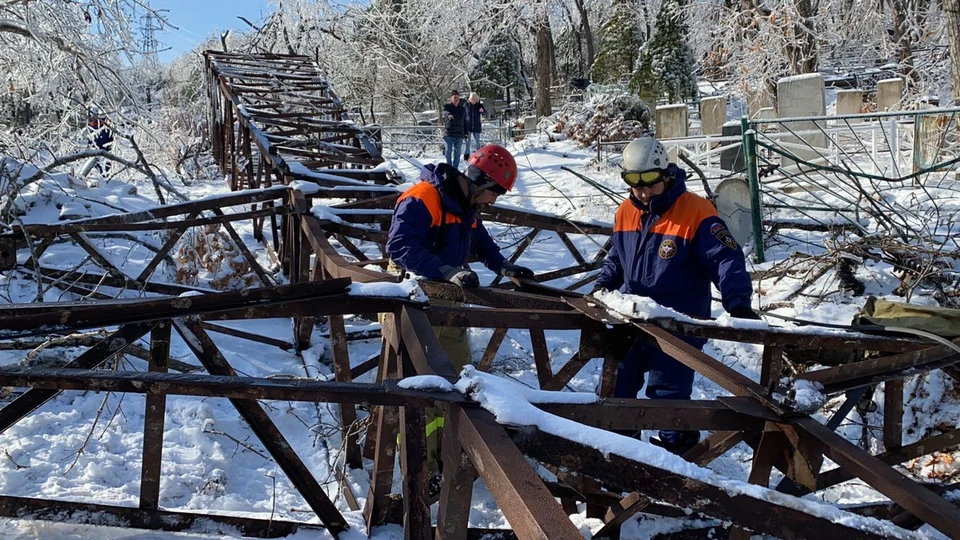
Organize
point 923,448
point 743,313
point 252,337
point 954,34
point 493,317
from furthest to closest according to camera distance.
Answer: point 954,34
point 252,337
point 743,313
point 923,448
point 493,317

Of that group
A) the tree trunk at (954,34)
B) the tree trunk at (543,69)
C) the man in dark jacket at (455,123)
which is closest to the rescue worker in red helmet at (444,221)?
the tree trunk at (954,34)

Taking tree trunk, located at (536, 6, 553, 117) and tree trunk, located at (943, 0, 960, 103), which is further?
tree trunk, located at (536, 6, 553, 117)

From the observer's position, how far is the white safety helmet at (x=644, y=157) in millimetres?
3713

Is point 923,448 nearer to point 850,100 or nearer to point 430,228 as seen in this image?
point 430,228

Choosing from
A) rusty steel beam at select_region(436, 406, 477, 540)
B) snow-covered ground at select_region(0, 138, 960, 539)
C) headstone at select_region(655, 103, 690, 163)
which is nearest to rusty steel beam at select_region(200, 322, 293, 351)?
snow-covered ground at select_region(0, 138, 960, 539)

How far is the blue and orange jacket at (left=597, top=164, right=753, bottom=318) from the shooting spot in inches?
143

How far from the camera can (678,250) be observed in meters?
3.77

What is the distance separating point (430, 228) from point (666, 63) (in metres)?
21.7

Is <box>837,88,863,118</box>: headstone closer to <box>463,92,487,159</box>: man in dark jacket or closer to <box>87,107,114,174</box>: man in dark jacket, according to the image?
<box>463,92,487,159</box>: man in dark jacket

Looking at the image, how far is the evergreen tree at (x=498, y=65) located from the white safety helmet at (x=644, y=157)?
27.2m

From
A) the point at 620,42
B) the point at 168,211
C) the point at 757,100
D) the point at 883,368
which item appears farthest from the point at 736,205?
the point at 620,42

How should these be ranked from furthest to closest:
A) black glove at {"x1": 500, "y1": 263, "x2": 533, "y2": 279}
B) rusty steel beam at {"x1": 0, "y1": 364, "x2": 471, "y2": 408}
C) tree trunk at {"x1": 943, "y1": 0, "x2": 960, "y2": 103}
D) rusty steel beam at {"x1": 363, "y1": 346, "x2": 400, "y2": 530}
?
tree trunk at {"x1": 943, "y1": 0, "x2": 960, "y2": 103} < black glove at {"x1": 500, "y1": 263, "x2": 533, "y2": 279} < rusty steel beam at {"x1": 363, "y1": 346, "x2": 400, "y2": 530} < rusty steel beam at {"x1": 0, "y1": 364, "x2": 471, "y2": 408}

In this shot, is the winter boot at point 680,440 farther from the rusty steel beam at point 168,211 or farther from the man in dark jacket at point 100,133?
the man in dark jacket at point 100,133

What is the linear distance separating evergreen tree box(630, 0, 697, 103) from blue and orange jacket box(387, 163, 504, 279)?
2118 centimetres
